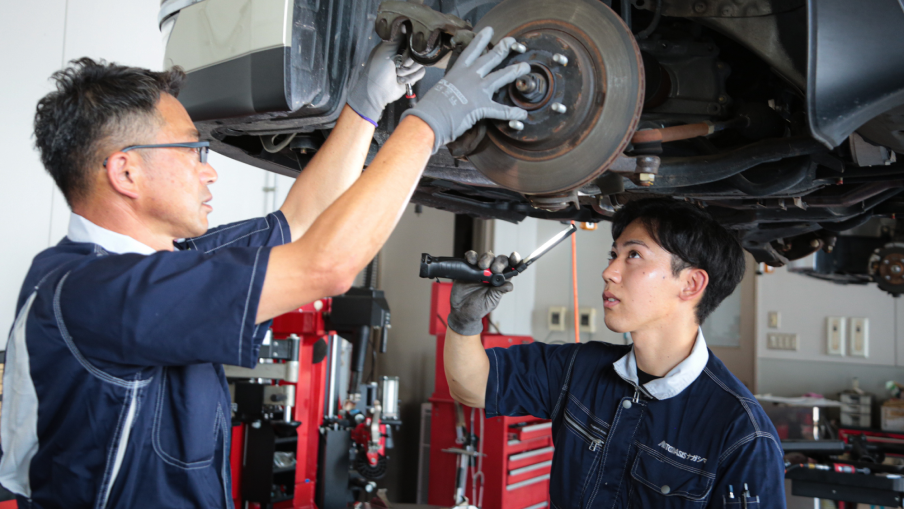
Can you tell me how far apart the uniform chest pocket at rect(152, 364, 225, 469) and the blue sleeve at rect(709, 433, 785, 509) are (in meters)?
0.87

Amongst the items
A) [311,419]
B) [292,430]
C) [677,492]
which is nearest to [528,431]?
[311,419]

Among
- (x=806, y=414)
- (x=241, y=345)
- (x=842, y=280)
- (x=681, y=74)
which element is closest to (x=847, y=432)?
(x=806, y=414)

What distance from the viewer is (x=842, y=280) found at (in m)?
3.98

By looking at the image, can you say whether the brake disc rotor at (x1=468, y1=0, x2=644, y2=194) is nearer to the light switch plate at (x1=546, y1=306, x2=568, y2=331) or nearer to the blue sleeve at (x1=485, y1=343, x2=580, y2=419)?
the blue sleeve at (x1=485, y1=343, x2=580, y2=419)

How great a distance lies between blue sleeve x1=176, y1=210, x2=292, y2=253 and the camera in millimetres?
1178

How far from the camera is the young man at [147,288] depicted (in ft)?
2.42

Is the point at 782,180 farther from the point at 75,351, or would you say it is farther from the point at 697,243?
the point at 75,351

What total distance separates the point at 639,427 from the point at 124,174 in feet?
3.38

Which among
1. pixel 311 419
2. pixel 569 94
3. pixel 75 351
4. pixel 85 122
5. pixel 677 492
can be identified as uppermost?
pixel 569 94

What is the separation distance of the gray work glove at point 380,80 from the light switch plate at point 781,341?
4.22 metres

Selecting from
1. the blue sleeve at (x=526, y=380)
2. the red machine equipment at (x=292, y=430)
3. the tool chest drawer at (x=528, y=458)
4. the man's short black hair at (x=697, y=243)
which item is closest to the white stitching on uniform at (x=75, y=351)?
Answer: the blue sleeve at (x=526, y=380)

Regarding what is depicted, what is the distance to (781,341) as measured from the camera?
449 centimetres

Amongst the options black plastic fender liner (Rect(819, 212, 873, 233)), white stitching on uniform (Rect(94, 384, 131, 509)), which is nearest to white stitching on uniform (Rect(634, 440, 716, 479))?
white stitching on uniform (Rect(94, 384, 131, 509))

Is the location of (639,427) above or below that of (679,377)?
below
